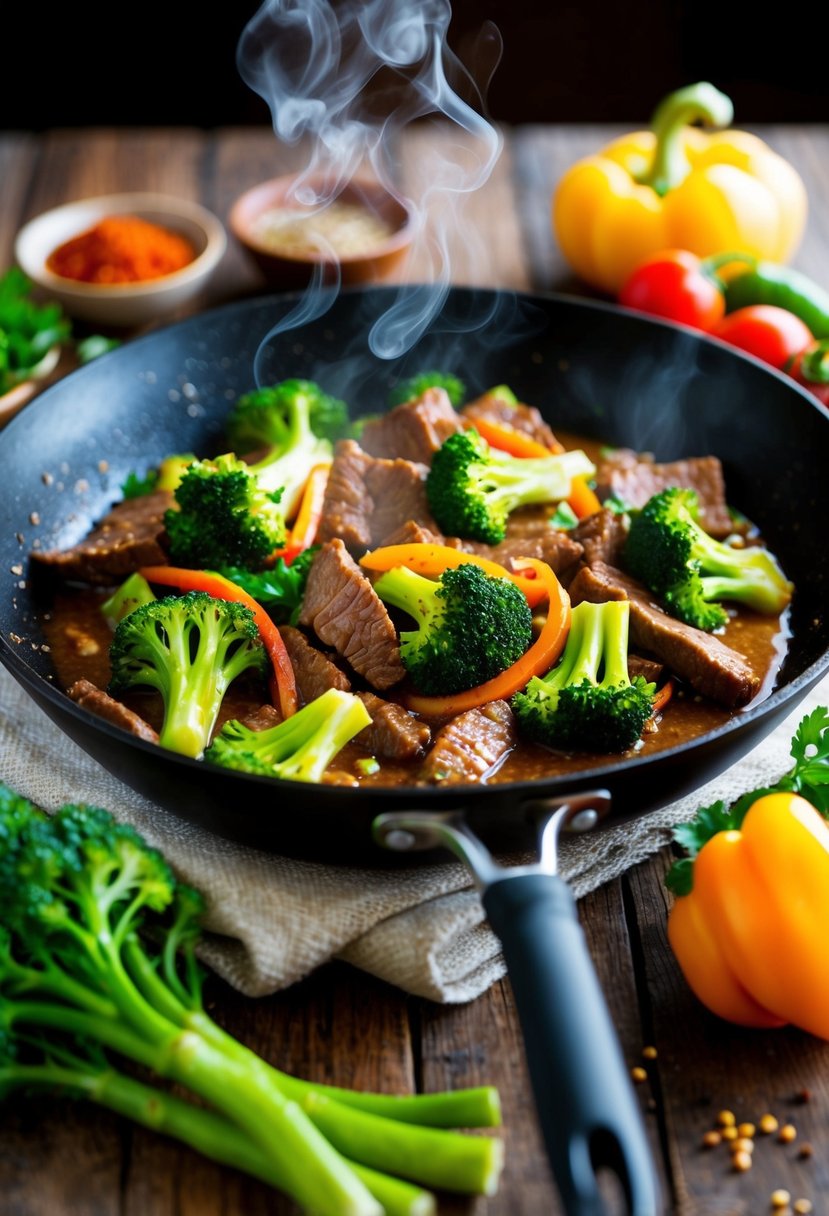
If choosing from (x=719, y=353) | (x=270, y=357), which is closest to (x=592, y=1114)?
(x=719, y=353)

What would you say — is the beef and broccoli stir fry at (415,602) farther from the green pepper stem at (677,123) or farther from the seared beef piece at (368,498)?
the green pepper stem at (677,123)

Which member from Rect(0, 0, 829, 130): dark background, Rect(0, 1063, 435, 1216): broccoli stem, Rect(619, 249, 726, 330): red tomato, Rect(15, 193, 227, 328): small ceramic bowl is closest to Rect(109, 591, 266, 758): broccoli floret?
Rect(0, 1063, 435, 1216): broccoli stem

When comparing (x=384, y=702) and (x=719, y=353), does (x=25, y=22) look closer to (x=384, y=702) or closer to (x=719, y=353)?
(x=719, y=353)

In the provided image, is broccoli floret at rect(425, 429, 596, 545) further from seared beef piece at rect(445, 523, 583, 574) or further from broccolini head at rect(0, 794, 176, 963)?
broccolini head at rect(0, 794, 176, 963)

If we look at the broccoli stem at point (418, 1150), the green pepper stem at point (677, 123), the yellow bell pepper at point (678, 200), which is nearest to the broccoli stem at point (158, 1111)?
the broccoli stem at point (418, 1150)

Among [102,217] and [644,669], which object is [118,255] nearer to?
[102,217]
